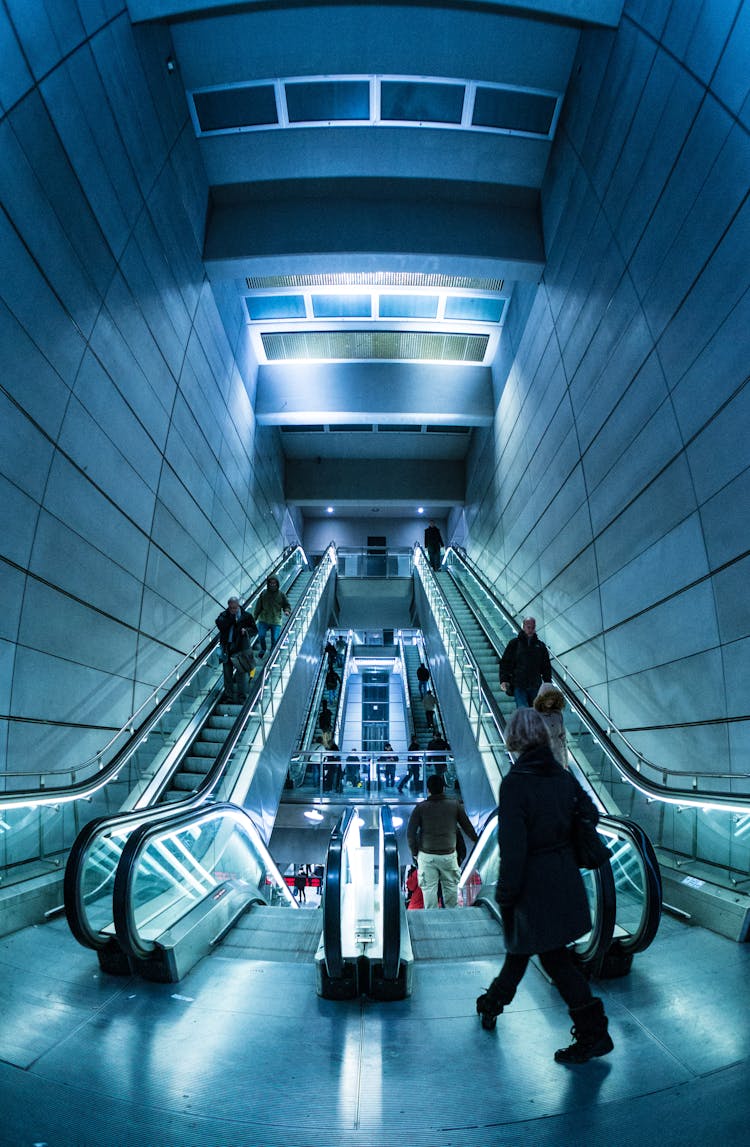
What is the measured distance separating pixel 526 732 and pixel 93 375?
20.2ft

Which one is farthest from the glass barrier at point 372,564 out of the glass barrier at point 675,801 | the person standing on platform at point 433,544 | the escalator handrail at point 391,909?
the escalator handrail at point 391,909

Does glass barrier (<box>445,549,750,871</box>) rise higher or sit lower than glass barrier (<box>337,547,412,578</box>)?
lower

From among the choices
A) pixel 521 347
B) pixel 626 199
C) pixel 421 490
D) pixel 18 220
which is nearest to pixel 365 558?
pixel 421 490

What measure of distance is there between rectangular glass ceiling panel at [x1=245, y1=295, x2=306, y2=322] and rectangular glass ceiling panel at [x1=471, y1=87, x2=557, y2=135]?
17.0 ft

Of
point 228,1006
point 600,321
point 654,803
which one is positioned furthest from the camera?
point 600,321

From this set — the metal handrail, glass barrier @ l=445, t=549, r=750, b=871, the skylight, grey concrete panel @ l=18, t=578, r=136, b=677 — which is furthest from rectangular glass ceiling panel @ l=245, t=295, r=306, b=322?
glass barrier @ l=445, t=549, r=750, b=871

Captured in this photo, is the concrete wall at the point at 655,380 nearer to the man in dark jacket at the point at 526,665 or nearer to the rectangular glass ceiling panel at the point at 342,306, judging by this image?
the man in dark jacket at the point at 526,665

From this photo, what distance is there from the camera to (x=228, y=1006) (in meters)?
2.47

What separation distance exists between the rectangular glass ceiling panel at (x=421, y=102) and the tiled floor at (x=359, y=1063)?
1124cm

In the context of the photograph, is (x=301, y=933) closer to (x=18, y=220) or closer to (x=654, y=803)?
(x=654, y=803)

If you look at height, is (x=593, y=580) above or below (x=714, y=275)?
below

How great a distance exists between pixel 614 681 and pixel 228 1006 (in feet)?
19.3

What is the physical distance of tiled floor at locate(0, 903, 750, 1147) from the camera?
163 cm

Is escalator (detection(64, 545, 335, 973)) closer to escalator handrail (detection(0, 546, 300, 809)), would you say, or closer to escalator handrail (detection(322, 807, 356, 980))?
escalator handrail (detection(0, 546, 300, 809))
